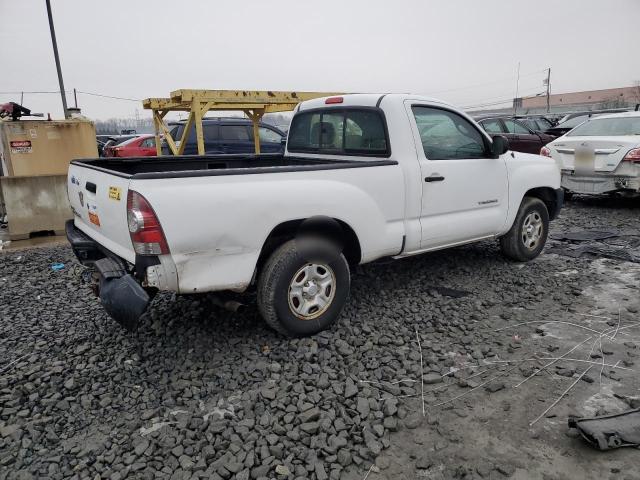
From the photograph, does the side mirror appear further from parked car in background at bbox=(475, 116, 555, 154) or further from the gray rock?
parked car in background at bbox=(475, 116, 555, 154)

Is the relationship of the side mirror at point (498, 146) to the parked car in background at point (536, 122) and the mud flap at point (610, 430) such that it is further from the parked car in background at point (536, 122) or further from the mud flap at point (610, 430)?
the parked car in background at point (536, 122)

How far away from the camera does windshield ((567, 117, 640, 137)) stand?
8.23 metres

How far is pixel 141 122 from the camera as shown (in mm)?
57844

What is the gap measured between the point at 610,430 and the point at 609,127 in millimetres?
7898

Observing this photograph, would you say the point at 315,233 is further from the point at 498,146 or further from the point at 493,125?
the point at 493,125

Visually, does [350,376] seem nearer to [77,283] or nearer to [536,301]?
[536,301]

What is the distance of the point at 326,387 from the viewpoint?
2986mm

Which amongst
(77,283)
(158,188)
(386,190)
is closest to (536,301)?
(386,190)

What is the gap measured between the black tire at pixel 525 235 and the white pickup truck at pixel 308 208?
2 centimetres

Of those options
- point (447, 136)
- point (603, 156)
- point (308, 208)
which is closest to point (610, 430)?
point (308, 208)

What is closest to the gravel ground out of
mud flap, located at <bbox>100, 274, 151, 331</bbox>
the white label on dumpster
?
mud flap, located at <bbox>100, 274, 151, 331</bbox>

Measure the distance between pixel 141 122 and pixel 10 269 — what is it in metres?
57.6

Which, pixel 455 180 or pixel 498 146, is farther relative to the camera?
pixel 498 146

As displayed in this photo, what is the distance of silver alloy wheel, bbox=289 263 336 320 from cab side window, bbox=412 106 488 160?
147 cm
